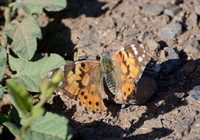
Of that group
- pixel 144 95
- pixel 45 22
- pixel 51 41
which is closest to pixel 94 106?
pixel 144 95

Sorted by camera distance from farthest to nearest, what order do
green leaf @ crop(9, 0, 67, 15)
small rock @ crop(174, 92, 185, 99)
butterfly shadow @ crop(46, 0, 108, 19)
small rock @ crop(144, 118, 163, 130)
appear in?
butterfly shadow @ crop(46, 0, 108, 19) < green leaf @ crop(9, 0, 67, 15) < small rock @ crop(174, 92, 185, 99) < small rock @ crop(144, 118, 163, 130)

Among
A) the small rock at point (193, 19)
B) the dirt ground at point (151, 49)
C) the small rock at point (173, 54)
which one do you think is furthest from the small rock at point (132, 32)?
the small rock at point (193, 19)

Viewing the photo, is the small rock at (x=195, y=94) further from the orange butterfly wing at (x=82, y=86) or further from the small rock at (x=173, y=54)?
the orange butterfly wing at (x=82, y=86)

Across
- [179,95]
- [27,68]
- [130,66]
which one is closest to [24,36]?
[27,68]

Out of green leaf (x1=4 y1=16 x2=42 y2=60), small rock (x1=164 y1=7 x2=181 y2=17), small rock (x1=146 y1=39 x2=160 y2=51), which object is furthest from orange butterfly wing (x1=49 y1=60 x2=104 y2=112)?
small rock (x1=164 y1=7 x2=181 y2=17)

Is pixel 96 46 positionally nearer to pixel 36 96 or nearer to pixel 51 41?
pixel 51 41

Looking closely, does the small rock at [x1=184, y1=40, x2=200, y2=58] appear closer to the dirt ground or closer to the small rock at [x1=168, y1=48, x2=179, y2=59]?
the dirt ground

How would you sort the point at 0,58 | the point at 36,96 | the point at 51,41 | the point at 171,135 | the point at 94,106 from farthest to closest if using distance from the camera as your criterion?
1. the point at 51,41
2. the point at 36,96
3. the point at 0,58
4. the point at 94,106
5. the point at 171,135
